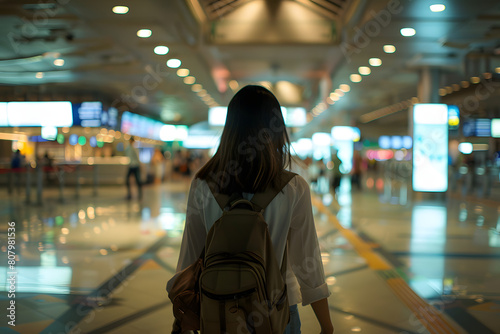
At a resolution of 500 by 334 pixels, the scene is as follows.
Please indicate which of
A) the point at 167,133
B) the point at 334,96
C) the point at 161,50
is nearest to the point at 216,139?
the point at 161,50

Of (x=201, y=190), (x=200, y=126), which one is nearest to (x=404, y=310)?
(x=201, y=190)

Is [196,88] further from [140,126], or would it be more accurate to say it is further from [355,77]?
[140,126]

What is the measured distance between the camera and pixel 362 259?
18.7ft

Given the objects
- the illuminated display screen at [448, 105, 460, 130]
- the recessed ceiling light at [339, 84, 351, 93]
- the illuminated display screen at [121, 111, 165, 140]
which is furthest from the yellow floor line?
the illuminated display screen at [121, 111, 165, 140]

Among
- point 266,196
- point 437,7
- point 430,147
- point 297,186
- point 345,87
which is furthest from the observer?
point 345,87

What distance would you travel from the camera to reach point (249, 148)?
166 cm

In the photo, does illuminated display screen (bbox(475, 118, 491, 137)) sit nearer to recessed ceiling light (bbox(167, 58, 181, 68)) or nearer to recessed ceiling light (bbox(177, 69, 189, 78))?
recessed ceiling light (bbox(177, 69, 189, 78))

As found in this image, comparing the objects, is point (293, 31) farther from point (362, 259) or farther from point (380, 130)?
point (380, 130)

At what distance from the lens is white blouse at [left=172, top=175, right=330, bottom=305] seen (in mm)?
1648

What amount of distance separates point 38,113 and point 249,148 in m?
16.9

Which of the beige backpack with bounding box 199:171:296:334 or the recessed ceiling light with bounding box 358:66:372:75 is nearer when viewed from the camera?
the beige backpack with bounding box 199:171:296:334

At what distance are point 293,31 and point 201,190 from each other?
10.4 metres

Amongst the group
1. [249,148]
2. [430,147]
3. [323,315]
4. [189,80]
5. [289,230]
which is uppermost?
[189,80]

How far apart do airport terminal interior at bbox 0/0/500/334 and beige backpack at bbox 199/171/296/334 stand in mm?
511
